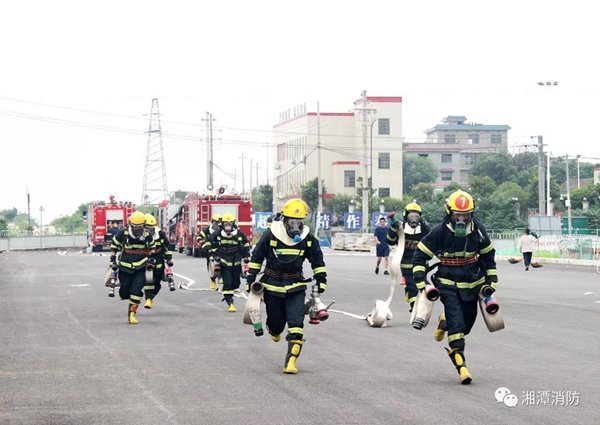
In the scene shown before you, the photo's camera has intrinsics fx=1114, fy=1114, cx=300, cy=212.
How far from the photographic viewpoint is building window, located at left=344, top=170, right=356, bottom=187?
104062 millimetres

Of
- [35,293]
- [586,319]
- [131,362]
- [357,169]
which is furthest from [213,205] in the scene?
[357,169]

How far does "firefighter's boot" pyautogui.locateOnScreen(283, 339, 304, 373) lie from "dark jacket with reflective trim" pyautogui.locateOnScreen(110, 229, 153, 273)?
7.45 metres

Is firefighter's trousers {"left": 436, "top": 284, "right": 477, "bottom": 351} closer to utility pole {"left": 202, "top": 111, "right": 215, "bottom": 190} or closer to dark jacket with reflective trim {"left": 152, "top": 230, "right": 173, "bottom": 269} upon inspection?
dark jacket with reflective trim {"left": 152, "top": 230, "right": 173, "bottom": 269}

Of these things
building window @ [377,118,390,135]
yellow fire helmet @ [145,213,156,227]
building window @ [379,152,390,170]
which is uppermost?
building window @ [377,118,390,135]

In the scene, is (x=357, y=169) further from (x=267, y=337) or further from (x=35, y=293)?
(x=267, y=337)

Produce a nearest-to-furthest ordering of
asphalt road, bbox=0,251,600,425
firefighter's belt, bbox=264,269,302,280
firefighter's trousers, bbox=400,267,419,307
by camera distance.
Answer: asphalt road, bbox=0,251,600,425
firefighter's belt, bbox=264,269,302,280
firefighter's trousers, bbox=400,267,419,307

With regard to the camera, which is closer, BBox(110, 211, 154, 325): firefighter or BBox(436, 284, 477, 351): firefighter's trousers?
BBox(436, 284, 477, 351): firefighter's trousers

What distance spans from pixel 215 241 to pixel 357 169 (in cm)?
8289

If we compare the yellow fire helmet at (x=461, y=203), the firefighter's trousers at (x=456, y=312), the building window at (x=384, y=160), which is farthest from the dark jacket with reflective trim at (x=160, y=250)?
the building window at (x=384, y=160)

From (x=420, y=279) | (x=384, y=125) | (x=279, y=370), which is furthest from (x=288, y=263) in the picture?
(x=384, y=125)

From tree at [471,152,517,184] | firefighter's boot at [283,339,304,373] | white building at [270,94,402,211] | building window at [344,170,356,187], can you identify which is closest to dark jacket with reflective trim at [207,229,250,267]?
firefighter's boot at [283,339,304,373]

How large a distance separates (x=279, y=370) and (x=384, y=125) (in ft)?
294

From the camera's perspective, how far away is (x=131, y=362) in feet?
42.7

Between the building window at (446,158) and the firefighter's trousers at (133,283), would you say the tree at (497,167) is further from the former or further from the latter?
the firefighter's trousers at (133,283)
